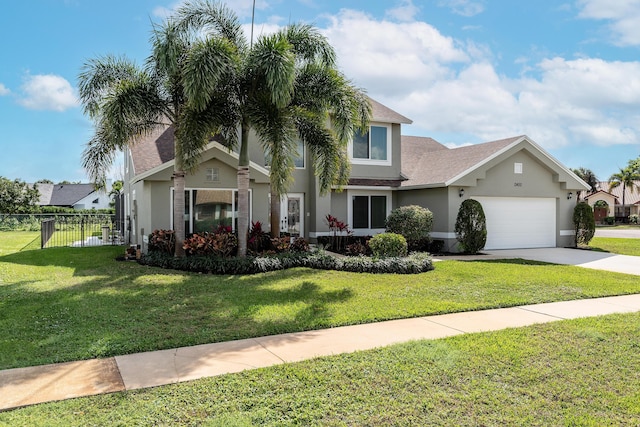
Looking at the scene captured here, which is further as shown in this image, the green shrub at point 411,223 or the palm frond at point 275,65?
the green shrub at point 411,223

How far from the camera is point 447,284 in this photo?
1092 cm

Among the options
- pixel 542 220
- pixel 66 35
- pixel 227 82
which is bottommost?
pixel 542 220

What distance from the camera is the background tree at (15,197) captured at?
136 feet

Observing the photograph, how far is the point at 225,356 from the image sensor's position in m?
5.80

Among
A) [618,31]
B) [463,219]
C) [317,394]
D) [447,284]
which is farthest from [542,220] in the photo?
[317,394]

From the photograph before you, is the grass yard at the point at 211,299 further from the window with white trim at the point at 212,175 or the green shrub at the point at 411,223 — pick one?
the window with white trim at the point at 212,175

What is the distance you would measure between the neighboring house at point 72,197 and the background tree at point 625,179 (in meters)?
68.2

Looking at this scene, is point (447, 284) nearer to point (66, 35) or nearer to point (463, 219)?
point (463, 219)

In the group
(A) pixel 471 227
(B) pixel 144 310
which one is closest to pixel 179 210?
(B) pixel 144 310

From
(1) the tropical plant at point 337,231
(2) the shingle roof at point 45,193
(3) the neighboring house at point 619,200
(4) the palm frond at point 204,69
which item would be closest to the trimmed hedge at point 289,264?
(4) the palm frond at point 204,69

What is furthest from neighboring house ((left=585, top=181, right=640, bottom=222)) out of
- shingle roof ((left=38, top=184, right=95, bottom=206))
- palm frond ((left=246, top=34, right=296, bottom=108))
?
shingle roof ((left=38, top=184, right=95, bottom=206))

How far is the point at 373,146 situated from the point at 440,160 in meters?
3.37

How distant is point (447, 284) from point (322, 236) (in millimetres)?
8691

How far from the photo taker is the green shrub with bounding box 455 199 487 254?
695 inches
